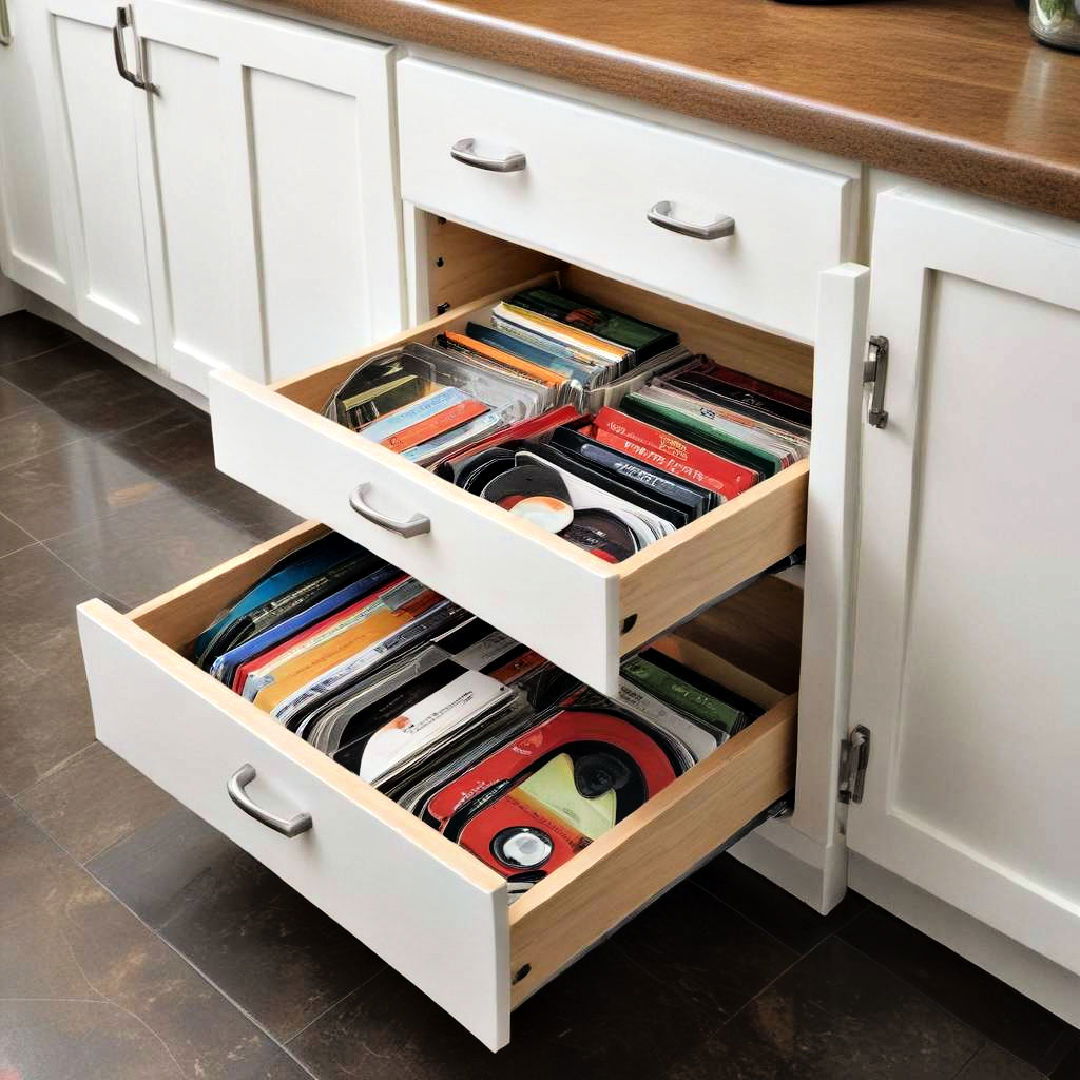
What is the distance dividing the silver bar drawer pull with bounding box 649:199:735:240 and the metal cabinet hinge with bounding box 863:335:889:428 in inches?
6.7

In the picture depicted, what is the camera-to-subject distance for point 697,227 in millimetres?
1283

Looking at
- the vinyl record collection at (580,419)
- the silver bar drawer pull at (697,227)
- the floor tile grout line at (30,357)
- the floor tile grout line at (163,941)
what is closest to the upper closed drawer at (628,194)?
the silver bar drawer pull at (697,227)

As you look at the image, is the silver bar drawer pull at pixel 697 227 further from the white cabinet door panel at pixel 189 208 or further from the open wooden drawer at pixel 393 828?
the white cabinet door panel at pixel 189 208

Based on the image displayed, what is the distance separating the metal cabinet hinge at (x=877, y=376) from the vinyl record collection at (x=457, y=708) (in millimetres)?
350

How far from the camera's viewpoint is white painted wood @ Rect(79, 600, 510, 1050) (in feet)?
3.70

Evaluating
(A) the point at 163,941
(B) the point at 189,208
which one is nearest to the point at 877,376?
(A) the point at 163,941

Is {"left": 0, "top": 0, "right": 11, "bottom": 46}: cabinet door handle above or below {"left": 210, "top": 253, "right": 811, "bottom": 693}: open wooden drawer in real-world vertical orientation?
above

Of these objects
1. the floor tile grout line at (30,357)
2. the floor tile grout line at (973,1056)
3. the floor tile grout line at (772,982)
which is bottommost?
the floor tile grout line at (973,1056)

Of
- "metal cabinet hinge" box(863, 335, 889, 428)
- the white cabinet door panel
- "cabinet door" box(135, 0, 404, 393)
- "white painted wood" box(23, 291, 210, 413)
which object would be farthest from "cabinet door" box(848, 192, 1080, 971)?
"white painted wood" box(23, 291, 210, 413)

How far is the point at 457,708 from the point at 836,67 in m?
0.66

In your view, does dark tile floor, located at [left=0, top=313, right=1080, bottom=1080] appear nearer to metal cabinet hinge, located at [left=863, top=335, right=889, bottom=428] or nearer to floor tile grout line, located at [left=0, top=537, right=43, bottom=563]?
floor tile grout line, located at [left=0, top=537, right=43, bottom=563]

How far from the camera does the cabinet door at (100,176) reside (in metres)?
2.13

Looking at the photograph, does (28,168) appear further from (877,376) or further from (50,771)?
(877,376)

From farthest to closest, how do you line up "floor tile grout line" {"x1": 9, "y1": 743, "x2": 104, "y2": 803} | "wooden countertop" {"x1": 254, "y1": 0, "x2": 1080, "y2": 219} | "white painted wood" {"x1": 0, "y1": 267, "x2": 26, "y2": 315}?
"white painted wood" {"x1": 0, "y1": 267, "x2": 26, "y2": 315}, "floor tile grout line" {"x1": 9, "y1": 743, "x2": 104, "y2": 803}, "wooden countertop" {"x1": 254, "y1": 0, "x2": 1080, "y2": 219}
